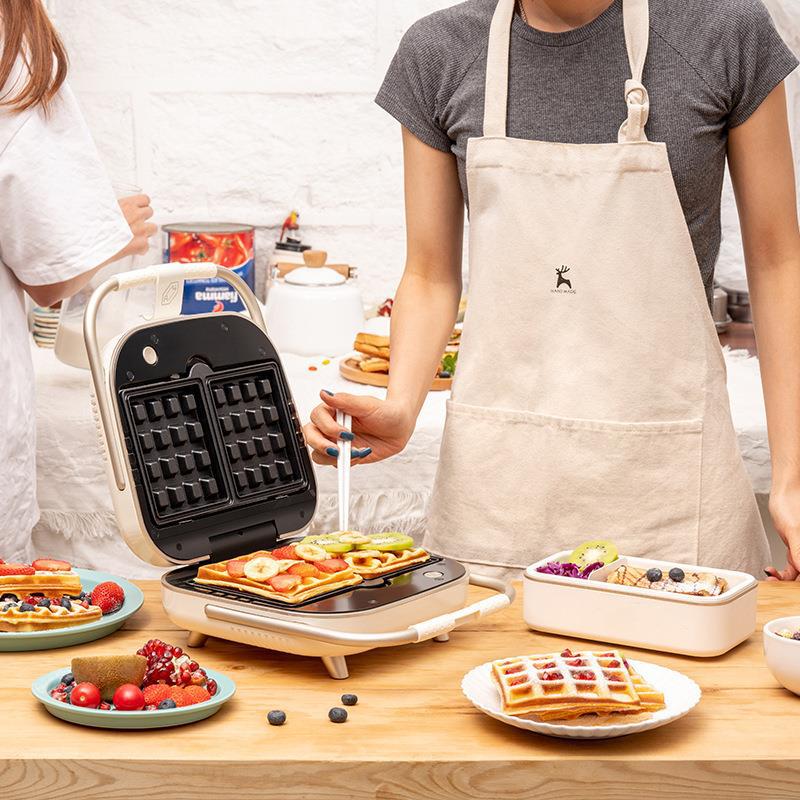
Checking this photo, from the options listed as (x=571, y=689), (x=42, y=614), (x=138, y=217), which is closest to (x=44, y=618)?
(x=42, y=614)

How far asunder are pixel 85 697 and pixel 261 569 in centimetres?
23

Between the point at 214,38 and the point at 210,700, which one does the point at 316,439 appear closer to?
the point at 210,700

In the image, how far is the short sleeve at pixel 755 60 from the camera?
143 cm

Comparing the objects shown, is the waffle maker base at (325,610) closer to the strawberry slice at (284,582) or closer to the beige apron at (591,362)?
the strawberry slice at (284,582)

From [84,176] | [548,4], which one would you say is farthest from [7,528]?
[548,4]

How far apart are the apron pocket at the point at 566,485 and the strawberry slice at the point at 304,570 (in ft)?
1.38

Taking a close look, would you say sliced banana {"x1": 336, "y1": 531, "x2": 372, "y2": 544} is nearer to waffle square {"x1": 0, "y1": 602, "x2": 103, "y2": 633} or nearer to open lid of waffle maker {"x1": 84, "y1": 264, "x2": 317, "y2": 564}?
open lid of waffle maker {"x1": 84, "y1": 264, "x2": 317, "y2": 564}

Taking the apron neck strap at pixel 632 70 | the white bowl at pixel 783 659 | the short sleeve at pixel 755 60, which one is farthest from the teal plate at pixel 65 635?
the short sleeve at pixel 755 60

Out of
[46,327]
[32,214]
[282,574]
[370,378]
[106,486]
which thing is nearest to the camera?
[282,574]

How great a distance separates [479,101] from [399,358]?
33 cm

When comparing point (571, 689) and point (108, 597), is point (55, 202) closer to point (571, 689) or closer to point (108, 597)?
point (108, 597)

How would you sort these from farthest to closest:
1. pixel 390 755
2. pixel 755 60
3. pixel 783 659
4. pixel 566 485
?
1. pixel 566 485
2. pixel 755 60
3. pixel 783 659
4. pixel 390 755

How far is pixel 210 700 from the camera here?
1027 mm

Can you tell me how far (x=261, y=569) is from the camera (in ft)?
3.90
